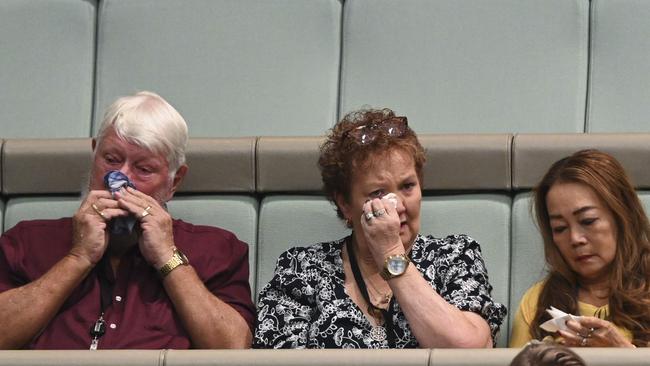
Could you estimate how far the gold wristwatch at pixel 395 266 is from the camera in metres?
2.30

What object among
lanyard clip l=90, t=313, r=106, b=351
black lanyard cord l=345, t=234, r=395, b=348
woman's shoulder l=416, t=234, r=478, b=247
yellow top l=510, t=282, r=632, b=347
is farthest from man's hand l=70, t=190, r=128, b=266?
yellow top l=510, t=282, r=632, b=347

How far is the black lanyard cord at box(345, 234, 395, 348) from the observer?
237 cm

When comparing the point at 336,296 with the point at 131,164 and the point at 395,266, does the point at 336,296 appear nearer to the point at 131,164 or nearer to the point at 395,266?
the point at 395,266

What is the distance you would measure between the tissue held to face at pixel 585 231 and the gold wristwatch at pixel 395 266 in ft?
1.10

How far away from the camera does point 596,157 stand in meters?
2.49

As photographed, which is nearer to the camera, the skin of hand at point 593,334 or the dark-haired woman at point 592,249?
the skin of hand at point 593,334

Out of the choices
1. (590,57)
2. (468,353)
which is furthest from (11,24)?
(468,353)

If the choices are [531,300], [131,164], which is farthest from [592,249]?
[131,164]

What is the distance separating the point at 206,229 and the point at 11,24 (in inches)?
31.9

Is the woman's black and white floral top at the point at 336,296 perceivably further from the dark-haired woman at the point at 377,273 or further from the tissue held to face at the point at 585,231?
the tissue held to face at the point at 585,231

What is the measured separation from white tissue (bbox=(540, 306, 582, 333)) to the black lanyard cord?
0.86 ft

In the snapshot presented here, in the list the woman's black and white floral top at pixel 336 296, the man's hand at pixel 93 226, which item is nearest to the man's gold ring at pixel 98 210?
the man's hand at pixel 93 226

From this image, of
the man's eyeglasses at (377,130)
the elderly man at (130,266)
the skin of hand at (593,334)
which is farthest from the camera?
the man's eyeglasses at (377,130)

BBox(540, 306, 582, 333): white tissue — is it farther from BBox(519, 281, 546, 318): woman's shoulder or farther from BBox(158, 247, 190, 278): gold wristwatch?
BBox(158, 247, 190, 278): gold wristwatch
